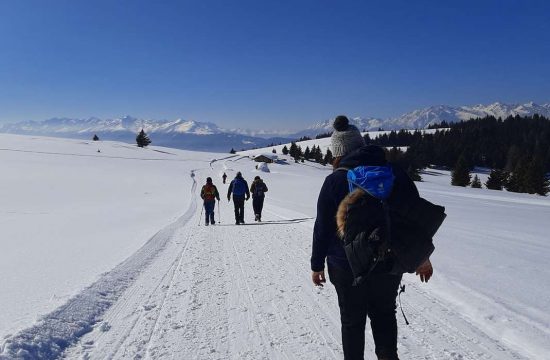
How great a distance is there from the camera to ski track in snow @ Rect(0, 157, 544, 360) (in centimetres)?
400

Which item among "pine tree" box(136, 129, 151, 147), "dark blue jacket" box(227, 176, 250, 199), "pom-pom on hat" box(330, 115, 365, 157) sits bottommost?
"dark blue jacket" box(227, 176, 250, 199)

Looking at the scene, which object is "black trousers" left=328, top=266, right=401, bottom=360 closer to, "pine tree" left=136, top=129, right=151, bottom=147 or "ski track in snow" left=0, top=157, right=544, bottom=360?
"ski track in snow" left=0, top=157, right=544, bottom=360

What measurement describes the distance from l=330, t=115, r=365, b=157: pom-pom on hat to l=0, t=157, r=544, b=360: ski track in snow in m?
2.19

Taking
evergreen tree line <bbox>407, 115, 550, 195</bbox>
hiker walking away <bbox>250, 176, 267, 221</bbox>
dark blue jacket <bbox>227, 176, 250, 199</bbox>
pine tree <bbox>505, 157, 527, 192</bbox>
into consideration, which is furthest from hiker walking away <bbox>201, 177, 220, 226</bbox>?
pine tree <bbox>505, 157, 527, 192</bbox>

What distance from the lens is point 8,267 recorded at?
7.28m

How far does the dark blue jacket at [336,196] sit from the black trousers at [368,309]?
4.9 inches

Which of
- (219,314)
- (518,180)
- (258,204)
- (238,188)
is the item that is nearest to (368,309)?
(219,314)

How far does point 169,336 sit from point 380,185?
308 cm

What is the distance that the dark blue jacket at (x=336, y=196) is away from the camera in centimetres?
284

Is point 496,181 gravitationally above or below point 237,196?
below

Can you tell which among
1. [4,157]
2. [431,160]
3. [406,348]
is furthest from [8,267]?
[431,160]

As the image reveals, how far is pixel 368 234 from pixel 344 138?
3.07 feet

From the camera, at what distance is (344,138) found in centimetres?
324

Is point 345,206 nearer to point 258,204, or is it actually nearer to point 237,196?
point 237,196
